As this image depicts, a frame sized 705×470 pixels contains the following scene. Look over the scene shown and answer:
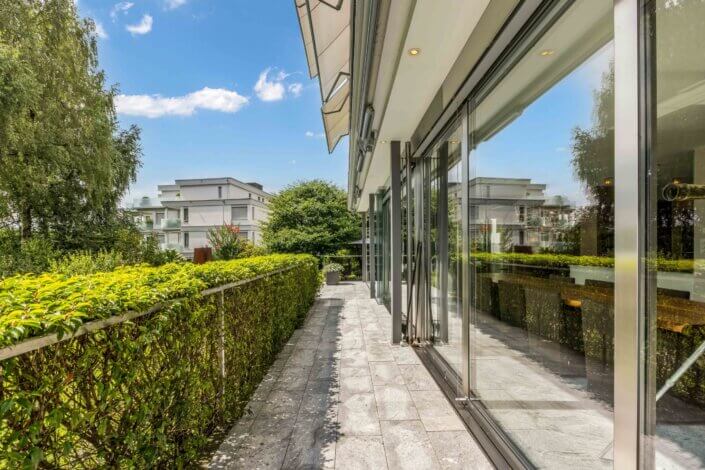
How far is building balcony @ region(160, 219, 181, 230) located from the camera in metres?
35.4

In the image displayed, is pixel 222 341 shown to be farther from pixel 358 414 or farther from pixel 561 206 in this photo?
pixel 561 206

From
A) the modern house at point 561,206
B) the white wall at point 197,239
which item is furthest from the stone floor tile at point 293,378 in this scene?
the white wall at point 197,239

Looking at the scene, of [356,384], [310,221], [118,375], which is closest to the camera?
[118,375]

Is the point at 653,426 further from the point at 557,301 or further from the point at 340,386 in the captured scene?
the point at 340,386

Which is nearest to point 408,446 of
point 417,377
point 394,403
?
point 394,403

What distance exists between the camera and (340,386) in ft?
11.4

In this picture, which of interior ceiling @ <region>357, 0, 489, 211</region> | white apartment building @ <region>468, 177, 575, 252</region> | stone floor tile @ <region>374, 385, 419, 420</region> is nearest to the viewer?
white apartment building @ <region>468, 177, 575, 252</region>

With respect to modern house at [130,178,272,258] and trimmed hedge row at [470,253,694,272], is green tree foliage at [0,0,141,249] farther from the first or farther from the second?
modern house at [130,178,272,258]

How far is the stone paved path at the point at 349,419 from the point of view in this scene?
226 cm

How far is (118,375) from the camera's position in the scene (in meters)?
1.46

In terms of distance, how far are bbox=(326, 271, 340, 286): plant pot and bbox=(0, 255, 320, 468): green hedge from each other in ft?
36.6

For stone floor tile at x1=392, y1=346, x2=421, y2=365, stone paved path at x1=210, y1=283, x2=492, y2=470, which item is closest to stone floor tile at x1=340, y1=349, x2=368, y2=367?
stone paved path at x1=210, y1=283, x2=492, y2=470

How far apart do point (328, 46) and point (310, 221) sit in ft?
48.1

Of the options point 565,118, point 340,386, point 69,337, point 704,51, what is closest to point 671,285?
point 704,51
